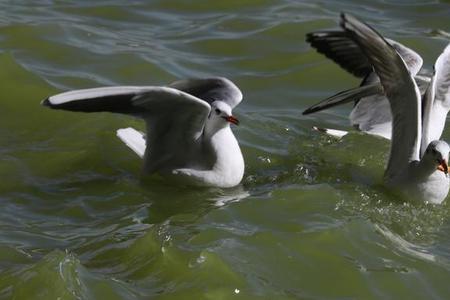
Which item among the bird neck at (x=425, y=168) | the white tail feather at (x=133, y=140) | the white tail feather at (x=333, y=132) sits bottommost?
the white tail feather at (x=333, y=132)

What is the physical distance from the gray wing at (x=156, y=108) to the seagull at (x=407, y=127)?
1.26m

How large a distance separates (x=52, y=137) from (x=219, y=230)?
2484 mm

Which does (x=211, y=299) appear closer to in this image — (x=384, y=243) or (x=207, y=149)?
(x=384, y=243)

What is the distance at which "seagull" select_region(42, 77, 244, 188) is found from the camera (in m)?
8.13

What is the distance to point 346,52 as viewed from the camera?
965 cm

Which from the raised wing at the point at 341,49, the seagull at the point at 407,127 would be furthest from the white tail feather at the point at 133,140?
the seagull at the point at 407,127

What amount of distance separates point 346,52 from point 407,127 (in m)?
1.33

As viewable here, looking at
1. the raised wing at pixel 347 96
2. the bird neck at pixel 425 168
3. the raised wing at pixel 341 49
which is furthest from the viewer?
the raised wing at pixel 341 49

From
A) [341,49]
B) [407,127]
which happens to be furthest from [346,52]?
[407,127]

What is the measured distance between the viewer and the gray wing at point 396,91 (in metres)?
7.78

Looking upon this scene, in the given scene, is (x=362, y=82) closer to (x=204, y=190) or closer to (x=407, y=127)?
(x=407, y=127)

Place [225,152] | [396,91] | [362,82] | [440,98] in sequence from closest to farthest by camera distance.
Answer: [396,91] → [225,152] → [440,98] → [362,82]

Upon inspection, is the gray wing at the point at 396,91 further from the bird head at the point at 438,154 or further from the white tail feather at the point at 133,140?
the white tail feather at the point at 133,140

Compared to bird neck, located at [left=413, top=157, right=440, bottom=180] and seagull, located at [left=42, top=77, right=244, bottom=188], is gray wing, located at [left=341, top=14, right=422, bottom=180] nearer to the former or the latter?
bird neck, located at [left=413, top=157, right=440, bottom=180]
